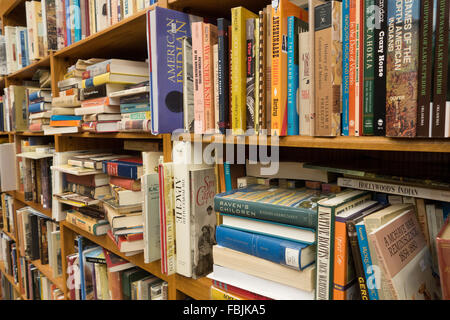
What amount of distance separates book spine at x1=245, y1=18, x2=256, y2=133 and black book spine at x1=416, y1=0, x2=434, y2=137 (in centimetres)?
31

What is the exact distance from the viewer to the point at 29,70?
68.3 inches

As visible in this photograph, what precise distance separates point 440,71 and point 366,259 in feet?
1.02

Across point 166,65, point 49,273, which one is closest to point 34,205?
point 49,273

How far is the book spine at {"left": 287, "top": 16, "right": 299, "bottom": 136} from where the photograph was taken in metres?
0.60

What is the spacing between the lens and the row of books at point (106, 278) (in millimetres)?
1104

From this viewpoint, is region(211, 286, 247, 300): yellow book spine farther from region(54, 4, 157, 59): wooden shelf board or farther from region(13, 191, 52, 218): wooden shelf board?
region(13, 191, 52, 218): wooden shelf board

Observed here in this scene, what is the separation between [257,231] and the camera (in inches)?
25.7

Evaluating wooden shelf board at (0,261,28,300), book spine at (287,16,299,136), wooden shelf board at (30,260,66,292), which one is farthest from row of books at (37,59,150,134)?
wooden shelf board at (0,261,28,300)

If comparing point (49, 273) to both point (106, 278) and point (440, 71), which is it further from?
point (440, 71)

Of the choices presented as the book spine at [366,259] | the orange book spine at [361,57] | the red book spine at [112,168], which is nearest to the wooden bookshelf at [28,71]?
the red book spine at [112,168]

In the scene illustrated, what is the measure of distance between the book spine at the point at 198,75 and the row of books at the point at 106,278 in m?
0.57

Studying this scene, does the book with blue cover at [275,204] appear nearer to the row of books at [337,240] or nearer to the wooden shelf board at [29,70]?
the row of books at [337,240]

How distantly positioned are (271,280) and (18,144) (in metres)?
2.03

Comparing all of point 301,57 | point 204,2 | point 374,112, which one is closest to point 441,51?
point 374,112
